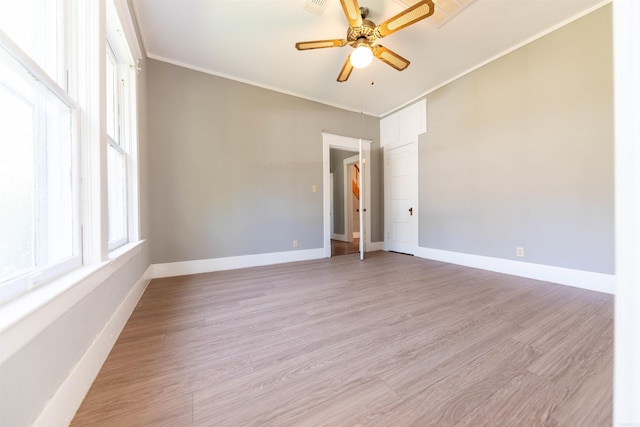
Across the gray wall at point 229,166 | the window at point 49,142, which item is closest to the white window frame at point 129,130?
the gray wall at point 229,166

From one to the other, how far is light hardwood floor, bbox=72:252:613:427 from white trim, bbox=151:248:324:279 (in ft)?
2.47

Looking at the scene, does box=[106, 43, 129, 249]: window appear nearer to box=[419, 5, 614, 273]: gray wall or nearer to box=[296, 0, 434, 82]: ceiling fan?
box=[296, 0, 434, 82]: ceiling fan

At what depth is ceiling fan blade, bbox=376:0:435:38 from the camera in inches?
65.3

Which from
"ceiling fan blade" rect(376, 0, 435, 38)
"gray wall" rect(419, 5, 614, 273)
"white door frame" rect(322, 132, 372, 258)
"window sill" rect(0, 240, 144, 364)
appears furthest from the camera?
"white door frame" rect(322, 132, 372, 258)

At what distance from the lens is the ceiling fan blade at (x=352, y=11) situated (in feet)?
5.74

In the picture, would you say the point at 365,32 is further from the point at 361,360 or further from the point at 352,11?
the point at 361,360

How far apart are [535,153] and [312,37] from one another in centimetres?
280

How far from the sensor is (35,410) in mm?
717

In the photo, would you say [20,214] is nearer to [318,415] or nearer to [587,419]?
[318,415]

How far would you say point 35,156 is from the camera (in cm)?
90

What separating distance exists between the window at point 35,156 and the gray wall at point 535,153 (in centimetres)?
387

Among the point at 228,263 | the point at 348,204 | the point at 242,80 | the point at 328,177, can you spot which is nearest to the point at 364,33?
the point at 242,80

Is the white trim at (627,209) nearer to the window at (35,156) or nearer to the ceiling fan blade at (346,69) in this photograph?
the window at (35,156)

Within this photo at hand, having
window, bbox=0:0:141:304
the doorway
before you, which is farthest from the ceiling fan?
the doorway
